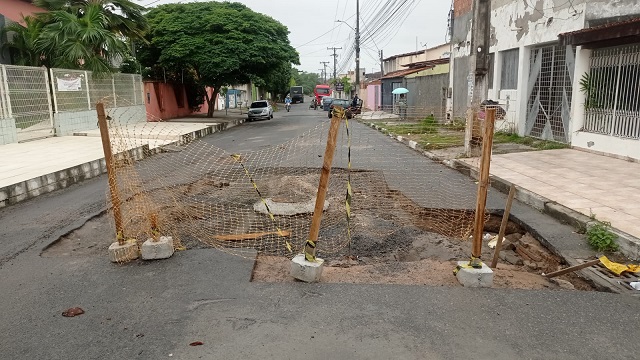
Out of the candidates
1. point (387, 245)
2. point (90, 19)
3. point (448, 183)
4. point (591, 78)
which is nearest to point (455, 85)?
point (591, 78)

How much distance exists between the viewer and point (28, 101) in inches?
581

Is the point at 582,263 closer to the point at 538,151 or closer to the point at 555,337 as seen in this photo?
the point at 555,337

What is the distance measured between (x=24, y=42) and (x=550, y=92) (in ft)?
59.4

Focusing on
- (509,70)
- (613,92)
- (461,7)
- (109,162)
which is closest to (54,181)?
(109,162)

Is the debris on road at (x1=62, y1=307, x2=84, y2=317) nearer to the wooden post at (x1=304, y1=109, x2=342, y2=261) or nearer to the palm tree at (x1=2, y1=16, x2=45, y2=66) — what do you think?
the wooden post at (x1=304, y1=109, x2=342, y2=261)

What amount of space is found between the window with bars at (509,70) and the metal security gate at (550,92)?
1.03 meters

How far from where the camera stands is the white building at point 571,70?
10.1m

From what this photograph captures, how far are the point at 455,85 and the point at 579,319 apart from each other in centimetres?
1879

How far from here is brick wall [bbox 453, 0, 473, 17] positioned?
755 inches

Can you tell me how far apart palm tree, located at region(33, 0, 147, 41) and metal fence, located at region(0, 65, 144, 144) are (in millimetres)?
2119

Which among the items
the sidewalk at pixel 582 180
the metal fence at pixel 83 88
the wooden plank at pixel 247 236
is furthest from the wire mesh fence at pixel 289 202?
the metal fence at pixel 83 88

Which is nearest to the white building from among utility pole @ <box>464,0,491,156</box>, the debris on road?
utility pole @ <box>464,0,491,156</box>

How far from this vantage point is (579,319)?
11.9 ft

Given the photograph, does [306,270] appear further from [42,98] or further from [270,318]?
[42,98]
